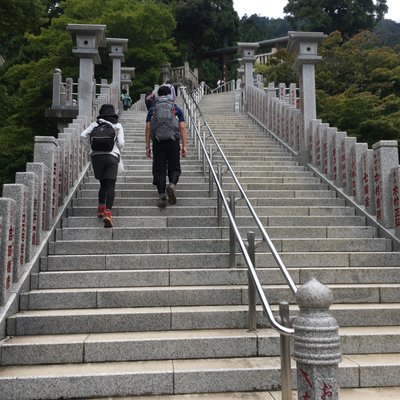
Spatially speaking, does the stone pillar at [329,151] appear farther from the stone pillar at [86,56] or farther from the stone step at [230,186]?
the stone pillar at [86,56]

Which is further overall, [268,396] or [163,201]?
[163,201]

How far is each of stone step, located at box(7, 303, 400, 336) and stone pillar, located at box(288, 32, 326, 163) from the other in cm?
496

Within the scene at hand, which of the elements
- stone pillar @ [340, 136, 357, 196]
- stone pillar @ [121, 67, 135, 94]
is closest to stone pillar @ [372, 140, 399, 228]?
stone pillar @ [340, 136, 357, 196]

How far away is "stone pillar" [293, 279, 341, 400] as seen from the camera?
221 cm

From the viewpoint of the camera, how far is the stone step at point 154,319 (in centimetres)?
381

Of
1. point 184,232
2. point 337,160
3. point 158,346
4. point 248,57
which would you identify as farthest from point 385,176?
point 248,57

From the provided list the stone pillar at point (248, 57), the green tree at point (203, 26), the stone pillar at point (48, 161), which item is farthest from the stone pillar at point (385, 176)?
the green tree at point (203, 26)

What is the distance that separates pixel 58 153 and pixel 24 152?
9.55 metres

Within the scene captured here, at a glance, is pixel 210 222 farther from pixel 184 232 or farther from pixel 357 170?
pixel 357 170

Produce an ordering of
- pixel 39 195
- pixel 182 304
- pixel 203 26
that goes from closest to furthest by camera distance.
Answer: pixel 182 304
pixel 39 195
pixel 203 26

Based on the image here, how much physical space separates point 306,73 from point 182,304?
6.44m

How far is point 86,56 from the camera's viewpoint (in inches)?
361

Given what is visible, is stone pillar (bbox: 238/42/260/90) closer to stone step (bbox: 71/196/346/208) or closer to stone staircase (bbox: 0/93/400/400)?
stone step (bbox: 71/196/346/208)

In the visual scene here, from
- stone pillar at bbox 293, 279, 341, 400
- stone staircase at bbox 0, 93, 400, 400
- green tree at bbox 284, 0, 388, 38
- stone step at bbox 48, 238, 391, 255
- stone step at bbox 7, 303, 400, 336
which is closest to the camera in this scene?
stone pillar at bbox 293, 279, 341, 400
